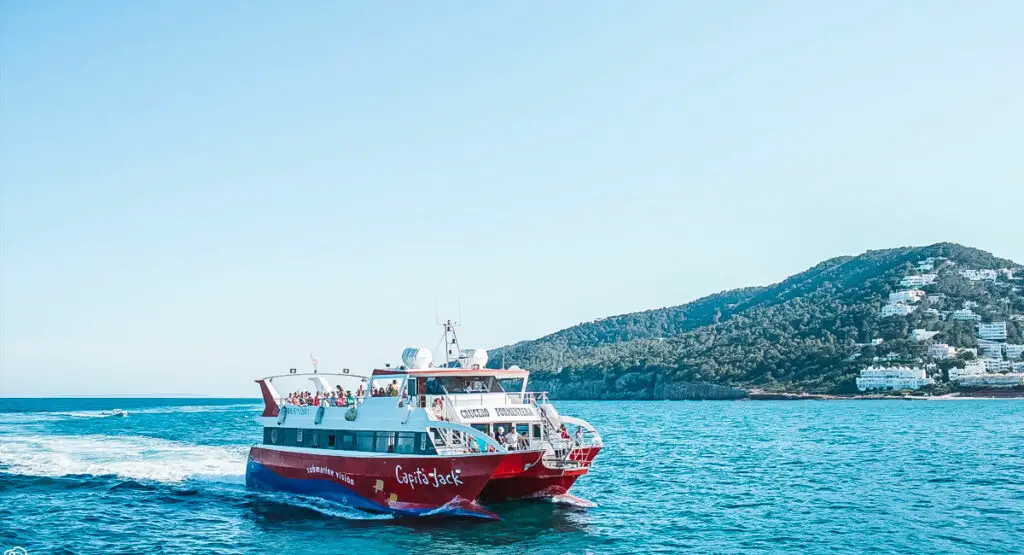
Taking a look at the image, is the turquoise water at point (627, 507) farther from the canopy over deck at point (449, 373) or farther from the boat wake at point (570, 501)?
the canopy over deck at point (449, 373)

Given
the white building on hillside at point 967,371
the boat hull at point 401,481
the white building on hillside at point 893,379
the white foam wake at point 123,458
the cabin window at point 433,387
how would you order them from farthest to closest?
the white building on hillside at point 893,379 < the white building on hillside at point 967,371 < the white foam wake at point 123,458 < the cabin window at point 433,387 < the boat hull at point 401,481

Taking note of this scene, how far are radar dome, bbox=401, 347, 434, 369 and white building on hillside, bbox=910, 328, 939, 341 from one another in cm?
17475

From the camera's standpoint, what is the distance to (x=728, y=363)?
196 metres

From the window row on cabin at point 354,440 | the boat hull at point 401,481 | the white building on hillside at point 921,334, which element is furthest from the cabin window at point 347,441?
the white building on hillside at point 921,334

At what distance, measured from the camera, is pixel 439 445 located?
2931 centimetres

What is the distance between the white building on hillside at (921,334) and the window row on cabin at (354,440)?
573 feet

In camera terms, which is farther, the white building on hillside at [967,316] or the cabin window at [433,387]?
the white building on hillside at [967,316]

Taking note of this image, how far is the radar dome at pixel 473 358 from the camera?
3303 cm

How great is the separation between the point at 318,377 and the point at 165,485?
1026cm

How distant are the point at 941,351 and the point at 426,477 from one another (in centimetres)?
17229

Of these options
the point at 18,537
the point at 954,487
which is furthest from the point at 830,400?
the point at 18,537

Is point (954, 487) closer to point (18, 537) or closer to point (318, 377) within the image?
point (318, 377)

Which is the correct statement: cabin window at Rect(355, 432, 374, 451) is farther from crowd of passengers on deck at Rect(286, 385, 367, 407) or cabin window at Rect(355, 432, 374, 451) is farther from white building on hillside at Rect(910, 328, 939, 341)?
white building on hillside at Rect(910, 328, 939, 341)

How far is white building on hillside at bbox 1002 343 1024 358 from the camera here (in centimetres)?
17080
